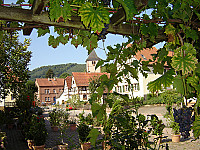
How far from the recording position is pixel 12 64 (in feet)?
33.2

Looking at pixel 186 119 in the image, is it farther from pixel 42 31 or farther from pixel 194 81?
pixel 42 31

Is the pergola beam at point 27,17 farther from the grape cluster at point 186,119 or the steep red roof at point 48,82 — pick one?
the steep red roof at point 48,82

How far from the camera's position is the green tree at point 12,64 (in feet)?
32.0

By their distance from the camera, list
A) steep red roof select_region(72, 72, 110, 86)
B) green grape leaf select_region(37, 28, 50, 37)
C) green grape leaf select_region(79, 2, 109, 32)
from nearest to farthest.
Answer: green grape leaf select_region(79, 2, 109, 32) → green grape leaf select_region(37, 28, 50, 37) → steep red roof select_region(72, 72, 110, 86)

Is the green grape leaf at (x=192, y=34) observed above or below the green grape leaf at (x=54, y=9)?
below

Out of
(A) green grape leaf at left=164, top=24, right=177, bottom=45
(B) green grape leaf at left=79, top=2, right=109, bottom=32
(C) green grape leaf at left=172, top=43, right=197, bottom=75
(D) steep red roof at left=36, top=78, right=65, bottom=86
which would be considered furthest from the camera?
(D) steep red roof at left=36, top=78, right=65, bottom=86

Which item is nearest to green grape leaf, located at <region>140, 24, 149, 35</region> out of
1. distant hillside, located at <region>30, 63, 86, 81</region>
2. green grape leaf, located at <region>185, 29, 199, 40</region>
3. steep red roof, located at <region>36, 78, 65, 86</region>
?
green grape leaf, located at <region>185, 29, 199, 40</region>

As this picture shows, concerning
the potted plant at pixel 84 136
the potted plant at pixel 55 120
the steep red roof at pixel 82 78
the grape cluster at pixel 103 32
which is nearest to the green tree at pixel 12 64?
the potted plant at pixel 55 120

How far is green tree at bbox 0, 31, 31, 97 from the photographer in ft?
32.0

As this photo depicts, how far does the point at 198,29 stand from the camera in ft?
5.57

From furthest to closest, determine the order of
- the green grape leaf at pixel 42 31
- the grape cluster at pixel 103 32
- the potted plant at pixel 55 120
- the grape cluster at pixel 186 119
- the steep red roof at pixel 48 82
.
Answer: the steep red roof at pixel 48 82
the potted plant at pixel 55 120
the green grape leaf at pixel 42 31
the grape cluster at pixel 186 119
the grape cluster at pixel 103 32

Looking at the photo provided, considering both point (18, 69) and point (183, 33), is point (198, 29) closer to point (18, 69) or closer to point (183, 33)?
point (183, 33)

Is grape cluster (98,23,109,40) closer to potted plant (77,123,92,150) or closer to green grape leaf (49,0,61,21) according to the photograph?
green grape leaf (49,0,61,21)

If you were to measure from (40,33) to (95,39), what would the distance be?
23.9 inches
